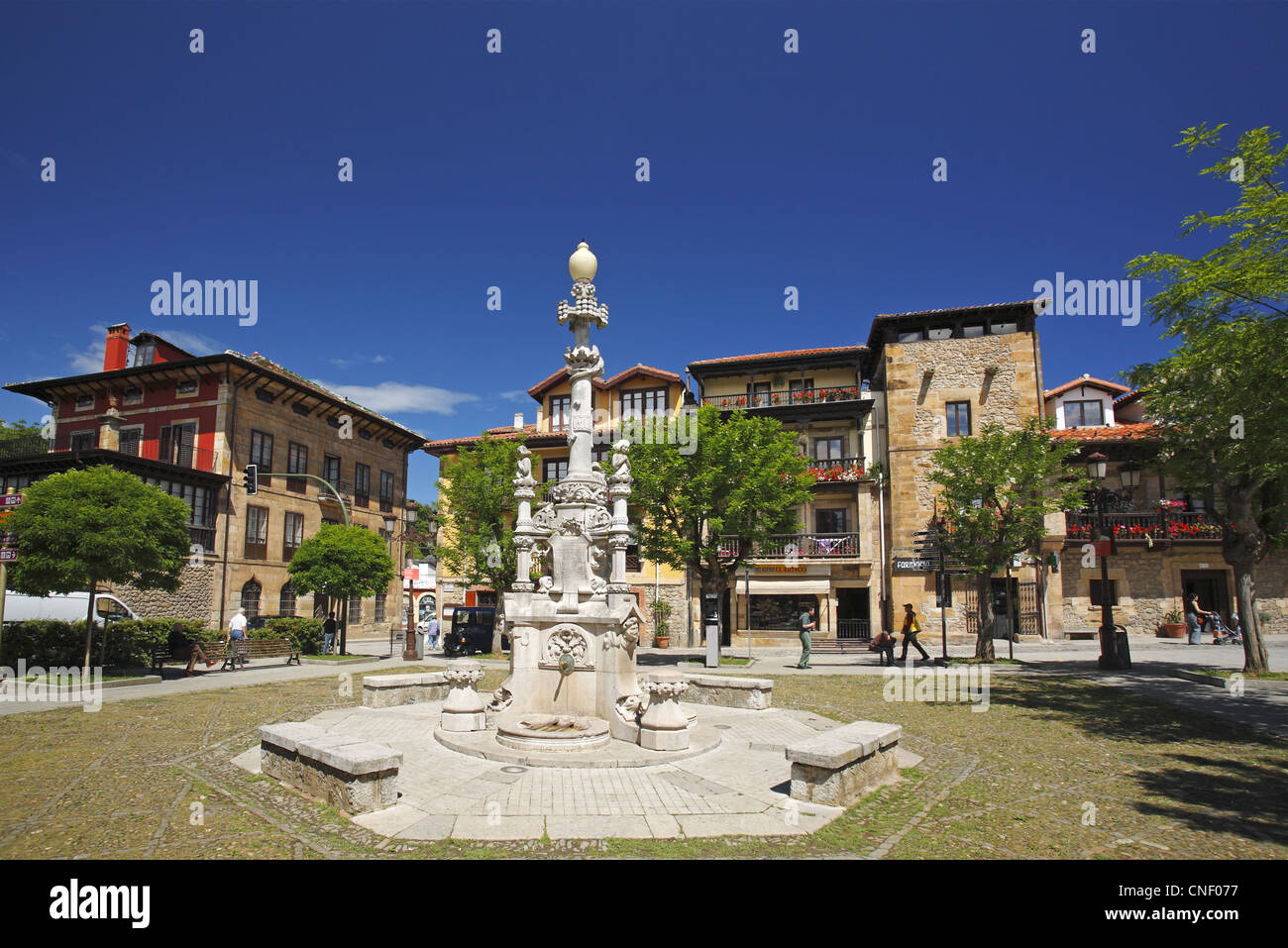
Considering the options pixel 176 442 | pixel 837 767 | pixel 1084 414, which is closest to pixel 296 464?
pixel 176 442

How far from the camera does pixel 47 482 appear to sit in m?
16.9

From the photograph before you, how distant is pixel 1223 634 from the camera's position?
27391 mm

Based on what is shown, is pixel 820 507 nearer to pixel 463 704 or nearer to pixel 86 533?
pixel 463 704

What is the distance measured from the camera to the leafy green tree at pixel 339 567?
2508cm

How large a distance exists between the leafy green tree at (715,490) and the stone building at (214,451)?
16.7 metres

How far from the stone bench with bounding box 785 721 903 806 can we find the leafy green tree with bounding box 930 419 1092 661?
49.8 ft

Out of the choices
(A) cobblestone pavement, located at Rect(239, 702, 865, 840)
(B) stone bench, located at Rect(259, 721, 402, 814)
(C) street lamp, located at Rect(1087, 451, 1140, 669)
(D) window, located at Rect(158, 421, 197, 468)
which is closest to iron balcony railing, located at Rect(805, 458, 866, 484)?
(C) street lamp, located at Rect(1087, 451, 1140, 669)

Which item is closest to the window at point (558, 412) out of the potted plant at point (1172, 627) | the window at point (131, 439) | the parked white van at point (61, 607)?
the window at point (131, 439)

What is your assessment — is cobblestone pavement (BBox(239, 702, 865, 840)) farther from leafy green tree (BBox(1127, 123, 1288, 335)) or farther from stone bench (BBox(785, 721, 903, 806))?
leafy green tree (BBox(1127, 123, 1288, 335))

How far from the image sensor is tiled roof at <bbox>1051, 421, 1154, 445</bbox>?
30.5 m

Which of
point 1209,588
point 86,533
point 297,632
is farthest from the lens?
point 1209,588

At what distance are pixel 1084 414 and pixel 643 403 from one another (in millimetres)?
22265

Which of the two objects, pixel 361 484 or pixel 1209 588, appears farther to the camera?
pixel 361 484
